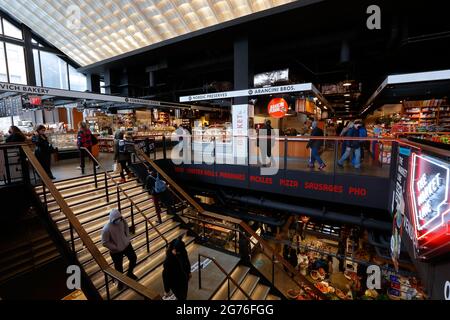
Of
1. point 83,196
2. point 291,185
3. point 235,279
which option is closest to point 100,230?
point 83,196

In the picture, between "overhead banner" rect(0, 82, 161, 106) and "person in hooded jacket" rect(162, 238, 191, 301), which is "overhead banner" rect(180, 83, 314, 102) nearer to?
"overhead banner" rect(0, 82, 161, 106)

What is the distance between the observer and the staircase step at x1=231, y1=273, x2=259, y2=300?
4.39 meters

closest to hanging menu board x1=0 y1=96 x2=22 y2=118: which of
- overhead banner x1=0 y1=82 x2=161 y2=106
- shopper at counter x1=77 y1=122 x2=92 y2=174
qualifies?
overhead banner x1=0 y1=82 x2=161 y2=106

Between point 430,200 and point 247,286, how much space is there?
3.73 metres

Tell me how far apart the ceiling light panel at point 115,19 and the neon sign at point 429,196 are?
6.59 meters

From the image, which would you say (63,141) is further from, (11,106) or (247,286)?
(247,286)

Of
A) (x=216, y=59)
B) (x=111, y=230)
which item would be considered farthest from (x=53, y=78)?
(x=111, y=230)

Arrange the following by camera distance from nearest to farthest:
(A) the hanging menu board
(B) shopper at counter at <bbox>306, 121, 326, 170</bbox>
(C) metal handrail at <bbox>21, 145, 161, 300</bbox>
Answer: (C) metal handrail at <bbox>21, 145, 161, 300</bbox> < (B) shopper at counter at <bbox>306, 121, 326, 170</bbox> < (A) the hanging menu board

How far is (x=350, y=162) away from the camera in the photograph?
641 cm

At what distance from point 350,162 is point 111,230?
6443 mm

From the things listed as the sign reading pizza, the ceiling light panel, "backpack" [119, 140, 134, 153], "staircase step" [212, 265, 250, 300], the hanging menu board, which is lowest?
"staircase step" [212, 265, 250, 300]

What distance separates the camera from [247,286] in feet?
15.3

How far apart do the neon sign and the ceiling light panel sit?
6595 millimetres

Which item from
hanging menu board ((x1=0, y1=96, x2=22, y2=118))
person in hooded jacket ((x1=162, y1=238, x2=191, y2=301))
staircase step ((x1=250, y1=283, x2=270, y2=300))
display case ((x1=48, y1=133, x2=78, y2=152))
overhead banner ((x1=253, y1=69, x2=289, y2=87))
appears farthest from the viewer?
display case ((x1=48, y1=133, x2=78, y2=152))
